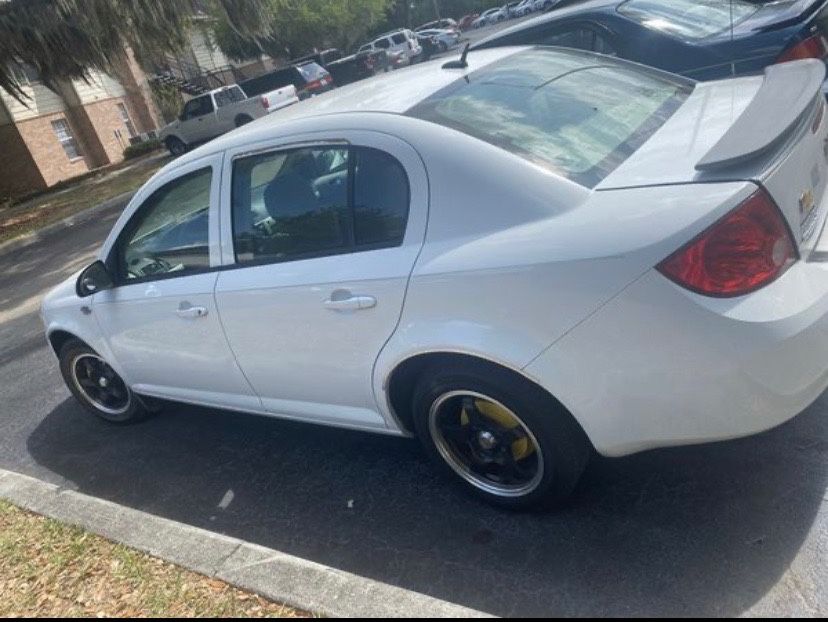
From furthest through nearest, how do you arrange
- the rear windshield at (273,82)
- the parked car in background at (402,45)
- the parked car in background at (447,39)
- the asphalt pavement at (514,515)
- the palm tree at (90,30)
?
the parked car in background at (447,39)
the parked car in background at (402,45)
the rear windshield at (273,82)
the palm tree at (90,30)
the asphalt pavement at (514,515)

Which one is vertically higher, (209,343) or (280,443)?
(209,343)

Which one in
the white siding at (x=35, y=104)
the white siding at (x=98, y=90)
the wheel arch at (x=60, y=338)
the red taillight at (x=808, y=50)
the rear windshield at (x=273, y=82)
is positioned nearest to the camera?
the wheel arch at (x=60, y=338)

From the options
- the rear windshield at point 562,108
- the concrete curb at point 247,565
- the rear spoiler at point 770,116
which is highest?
the rear windshield at point 562,108

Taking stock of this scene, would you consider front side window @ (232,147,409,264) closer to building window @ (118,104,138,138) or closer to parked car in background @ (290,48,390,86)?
parked car in background @ (290,48,390,86)

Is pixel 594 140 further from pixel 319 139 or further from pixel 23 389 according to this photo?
pixel 23 389

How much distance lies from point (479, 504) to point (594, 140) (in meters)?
1.60

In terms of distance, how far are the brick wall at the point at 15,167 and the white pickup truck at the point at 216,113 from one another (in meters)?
4.35

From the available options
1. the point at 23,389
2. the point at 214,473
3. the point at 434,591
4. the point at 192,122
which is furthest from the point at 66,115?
the point at 434,591

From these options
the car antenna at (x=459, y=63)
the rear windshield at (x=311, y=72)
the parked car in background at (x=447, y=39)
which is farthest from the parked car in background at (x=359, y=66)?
the car antenna at (x=459, y=63)

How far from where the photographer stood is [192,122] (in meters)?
22.8

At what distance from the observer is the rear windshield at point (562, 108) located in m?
2.53

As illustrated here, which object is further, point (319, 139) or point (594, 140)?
point (319, 139)

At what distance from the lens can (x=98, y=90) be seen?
88.0 feet

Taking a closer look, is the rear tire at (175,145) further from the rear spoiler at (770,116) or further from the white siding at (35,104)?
the rear spoiler at (770,116)
